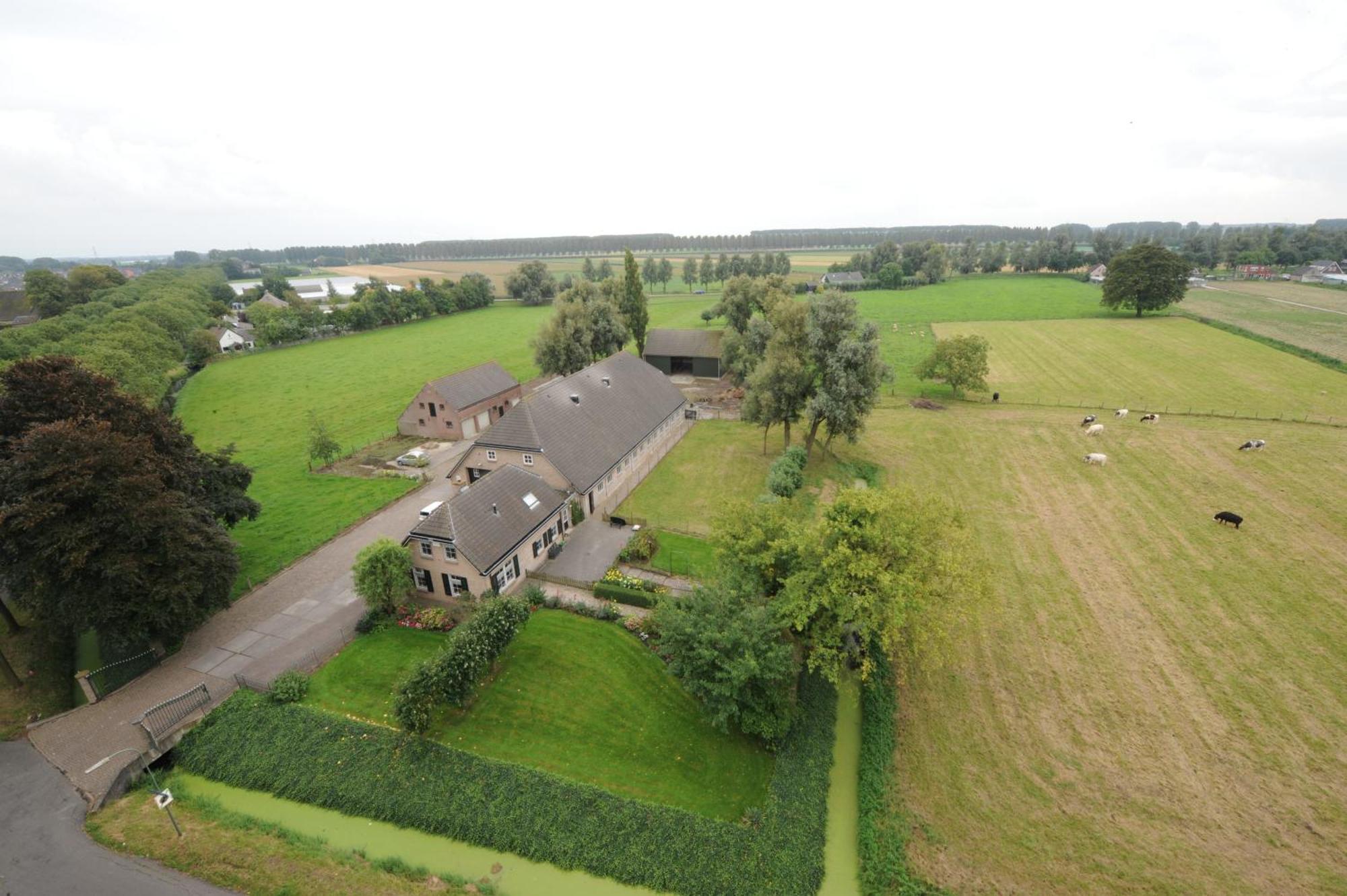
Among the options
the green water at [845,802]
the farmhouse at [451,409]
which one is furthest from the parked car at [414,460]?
the green water at [845,802]

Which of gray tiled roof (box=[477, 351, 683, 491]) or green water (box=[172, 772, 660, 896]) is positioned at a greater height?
gray tiled roof (box=[477, 351, 683, 491])

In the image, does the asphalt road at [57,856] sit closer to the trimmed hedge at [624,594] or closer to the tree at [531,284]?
the trimmed hedge at [624,594]

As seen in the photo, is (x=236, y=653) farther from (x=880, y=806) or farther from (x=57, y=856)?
(x=880, y=806)

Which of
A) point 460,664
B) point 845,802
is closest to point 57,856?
point 460,664

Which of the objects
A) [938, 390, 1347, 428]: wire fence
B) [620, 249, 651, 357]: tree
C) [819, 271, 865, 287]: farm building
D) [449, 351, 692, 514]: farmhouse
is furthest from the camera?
[819, 271, 865, 287]: farm building

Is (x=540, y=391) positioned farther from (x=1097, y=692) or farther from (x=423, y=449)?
(x=1097, y=692)

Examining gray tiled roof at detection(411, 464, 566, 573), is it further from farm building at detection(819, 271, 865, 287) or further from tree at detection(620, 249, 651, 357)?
farm building at detection(819, 271, 865, 287)

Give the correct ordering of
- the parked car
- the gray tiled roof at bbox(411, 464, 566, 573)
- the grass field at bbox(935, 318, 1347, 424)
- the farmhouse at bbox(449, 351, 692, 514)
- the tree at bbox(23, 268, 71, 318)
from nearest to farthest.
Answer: the gray tiled roof at bbox(411, 464, 566, 573) → the farmhouse at bbox(449, 351, 692, 514) → the parked car → the grass field at bbox(935, 318, 1347, 424) → the tree at bbox(23, 268, 71, 318)

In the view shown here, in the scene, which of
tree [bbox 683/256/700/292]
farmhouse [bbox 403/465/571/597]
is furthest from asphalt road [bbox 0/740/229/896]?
tree [bbox 683/256/700/292]
